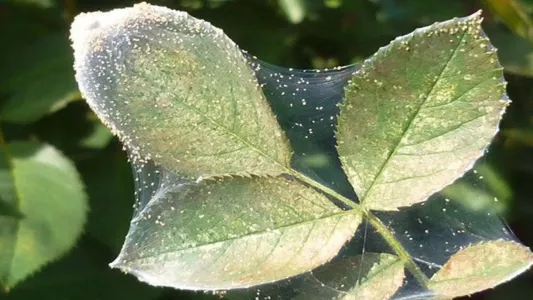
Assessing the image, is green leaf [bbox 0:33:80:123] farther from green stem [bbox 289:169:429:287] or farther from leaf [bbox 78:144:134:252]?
green stem [bbox 289:169:429:287]

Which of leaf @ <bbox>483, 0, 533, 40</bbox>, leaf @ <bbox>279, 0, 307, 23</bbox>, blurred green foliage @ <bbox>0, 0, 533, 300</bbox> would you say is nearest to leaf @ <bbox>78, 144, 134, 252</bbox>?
blurred green foliage @ <bbox>0, 0, 533, 300</bbox>

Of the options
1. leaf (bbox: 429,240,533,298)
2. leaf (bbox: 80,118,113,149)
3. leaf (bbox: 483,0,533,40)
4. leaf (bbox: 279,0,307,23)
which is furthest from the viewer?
leaf (bbox: 80,118,113,149)

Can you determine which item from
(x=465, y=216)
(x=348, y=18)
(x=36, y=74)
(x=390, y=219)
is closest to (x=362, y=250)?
(x=390, y=219)

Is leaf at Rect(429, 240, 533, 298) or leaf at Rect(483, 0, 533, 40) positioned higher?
leaf at Rect(483, 0, 533, 40)

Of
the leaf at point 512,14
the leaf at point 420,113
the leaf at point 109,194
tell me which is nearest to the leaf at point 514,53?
the leaf at point 512,14

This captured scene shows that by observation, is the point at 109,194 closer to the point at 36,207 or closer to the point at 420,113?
the point at 36,207

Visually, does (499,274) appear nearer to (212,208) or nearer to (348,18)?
(212,208)

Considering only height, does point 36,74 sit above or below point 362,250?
above
